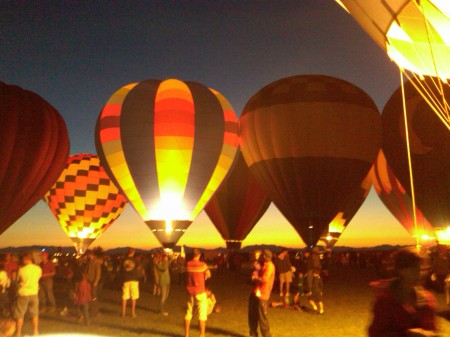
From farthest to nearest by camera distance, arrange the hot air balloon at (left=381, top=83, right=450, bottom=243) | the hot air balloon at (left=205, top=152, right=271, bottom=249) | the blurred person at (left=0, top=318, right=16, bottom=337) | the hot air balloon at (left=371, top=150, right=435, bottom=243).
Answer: the hot air balloon at (left=371, top=150, right=435, bottom=243), the hot air balloon at (left=205, top=152, right=271, bottom=249), the hot air balloon at (left=381, top=83, right=450, bottom=243), the blurred person at (left=0, top=318, right=16, bottom=337)

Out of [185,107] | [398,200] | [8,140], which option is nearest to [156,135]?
[185,107]

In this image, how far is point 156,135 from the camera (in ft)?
63.4

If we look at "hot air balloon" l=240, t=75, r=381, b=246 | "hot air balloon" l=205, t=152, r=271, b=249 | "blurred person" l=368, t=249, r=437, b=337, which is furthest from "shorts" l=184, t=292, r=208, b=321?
"hot air balloon" l=205, t=152, r=271, b=249

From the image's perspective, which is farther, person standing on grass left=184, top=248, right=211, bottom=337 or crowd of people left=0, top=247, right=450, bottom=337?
person standing on grass left=184, top=248, right=211, bottom=337

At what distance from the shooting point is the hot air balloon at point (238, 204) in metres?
28.2

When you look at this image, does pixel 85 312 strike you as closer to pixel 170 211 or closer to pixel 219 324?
pixel 219 324

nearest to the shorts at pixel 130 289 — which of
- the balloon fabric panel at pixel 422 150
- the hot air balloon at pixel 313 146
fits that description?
the hot air balloon at pixel 313 146

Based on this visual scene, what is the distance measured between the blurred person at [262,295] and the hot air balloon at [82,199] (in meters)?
19.9

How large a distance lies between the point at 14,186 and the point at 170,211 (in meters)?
5.78

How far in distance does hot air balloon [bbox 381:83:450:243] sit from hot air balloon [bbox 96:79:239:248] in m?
7.82

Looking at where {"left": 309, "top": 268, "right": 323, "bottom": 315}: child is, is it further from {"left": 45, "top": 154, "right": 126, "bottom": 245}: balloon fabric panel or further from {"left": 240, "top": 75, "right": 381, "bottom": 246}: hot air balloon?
{"left": 45, "top": 154, "right": 126, "bottom": 245}: balloon fabric panel

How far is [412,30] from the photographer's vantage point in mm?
7531

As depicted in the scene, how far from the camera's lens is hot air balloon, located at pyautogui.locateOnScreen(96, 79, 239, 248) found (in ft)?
63.2

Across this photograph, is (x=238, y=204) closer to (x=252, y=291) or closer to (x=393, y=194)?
(x=393, y=194)
